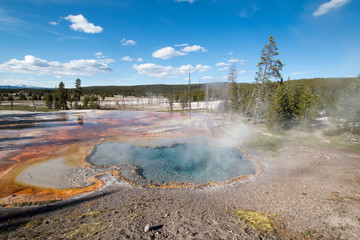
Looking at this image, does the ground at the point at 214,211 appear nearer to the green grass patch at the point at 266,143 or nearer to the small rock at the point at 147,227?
the small rock at the point at 147,227

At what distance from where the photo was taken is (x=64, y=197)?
10.1m

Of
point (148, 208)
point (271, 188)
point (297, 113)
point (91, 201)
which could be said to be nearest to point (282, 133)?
point (297, 113)

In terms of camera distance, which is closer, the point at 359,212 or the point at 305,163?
the point at 359,212

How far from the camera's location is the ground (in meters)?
6.77

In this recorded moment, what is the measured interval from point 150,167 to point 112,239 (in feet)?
29.9

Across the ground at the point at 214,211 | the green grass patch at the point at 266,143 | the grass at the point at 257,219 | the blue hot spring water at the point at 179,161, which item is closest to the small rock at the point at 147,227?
the ground at the point at 214,211

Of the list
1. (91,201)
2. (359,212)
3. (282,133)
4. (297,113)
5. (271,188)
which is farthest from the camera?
(297,113)

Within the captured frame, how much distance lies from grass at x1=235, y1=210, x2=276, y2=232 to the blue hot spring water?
4882mm

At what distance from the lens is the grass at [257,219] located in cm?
714

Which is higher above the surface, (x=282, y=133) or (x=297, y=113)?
(x=297, y=113)

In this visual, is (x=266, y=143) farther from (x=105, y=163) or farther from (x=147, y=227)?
(x=147, y=227)

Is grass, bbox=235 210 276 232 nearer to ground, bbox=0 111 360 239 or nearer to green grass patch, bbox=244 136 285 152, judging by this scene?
ground, bbox=0 111 360 239

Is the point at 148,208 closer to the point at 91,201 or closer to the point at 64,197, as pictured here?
the point at 91,201

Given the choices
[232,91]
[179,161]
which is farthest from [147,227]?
[232,91]
